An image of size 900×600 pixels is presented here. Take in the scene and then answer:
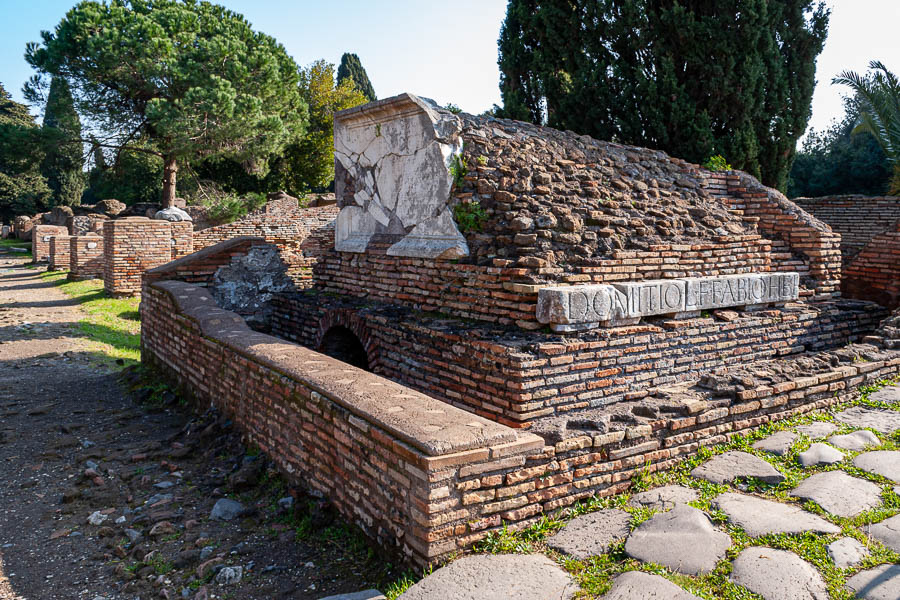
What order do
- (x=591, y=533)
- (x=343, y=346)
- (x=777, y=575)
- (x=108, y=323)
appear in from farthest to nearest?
(x=108, y=323) → (x=343, y=346) → (x=591, y=533) → (x=777, y=575)

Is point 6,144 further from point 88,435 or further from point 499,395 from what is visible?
point 499,395

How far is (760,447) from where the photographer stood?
3.90 m

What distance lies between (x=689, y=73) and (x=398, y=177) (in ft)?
25.3

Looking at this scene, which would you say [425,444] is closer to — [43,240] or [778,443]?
[778,443]

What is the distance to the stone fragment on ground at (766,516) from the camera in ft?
9.52

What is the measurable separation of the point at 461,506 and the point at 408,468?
0.28 m

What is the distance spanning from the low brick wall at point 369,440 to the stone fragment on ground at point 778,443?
71.1 inches

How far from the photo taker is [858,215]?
1172cm

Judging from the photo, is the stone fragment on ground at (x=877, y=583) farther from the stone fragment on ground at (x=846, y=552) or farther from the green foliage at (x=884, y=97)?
the green foliage at (x=884, y=97)

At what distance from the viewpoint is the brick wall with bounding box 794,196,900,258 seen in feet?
36.3

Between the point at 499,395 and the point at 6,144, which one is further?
the point at 6,144

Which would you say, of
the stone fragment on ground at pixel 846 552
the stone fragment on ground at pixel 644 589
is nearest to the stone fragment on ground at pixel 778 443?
the stone fragment on ground at pixel 846 552

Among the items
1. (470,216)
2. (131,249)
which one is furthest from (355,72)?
(470,216)

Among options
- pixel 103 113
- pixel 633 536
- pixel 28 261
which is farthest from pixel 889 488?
pixel 28 261
